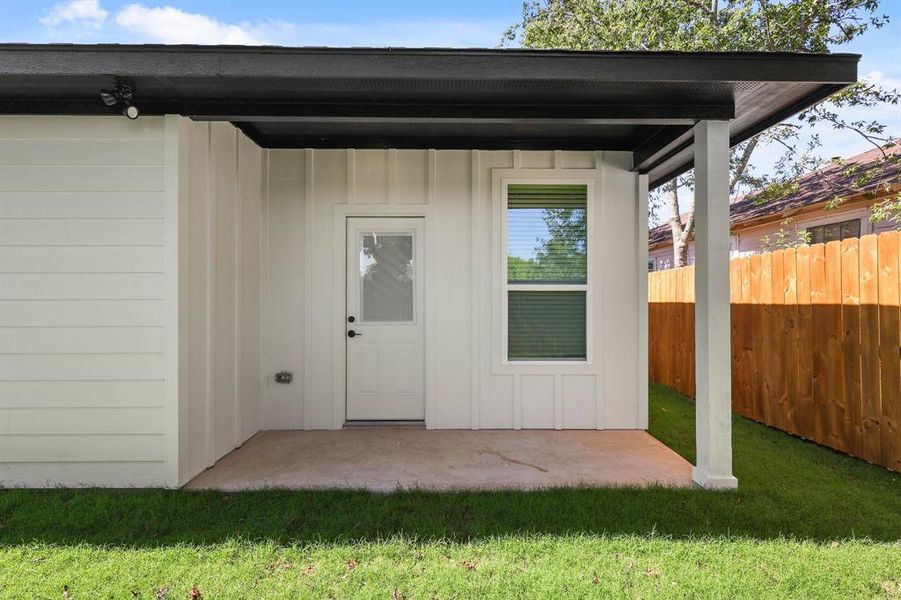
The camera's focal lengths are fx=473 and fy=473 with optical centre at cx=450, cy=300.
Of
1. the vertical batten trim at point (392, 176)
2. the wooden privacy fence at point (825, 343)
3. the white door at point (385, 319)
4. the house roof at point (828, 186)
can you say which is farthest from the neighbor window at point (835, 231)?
the vertical batten trim at point (392, 176)

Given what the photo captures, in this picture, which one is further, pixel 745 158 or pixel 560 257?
pixel 745 158

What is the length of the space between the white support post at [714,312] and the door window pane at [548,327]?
1453 millimetres

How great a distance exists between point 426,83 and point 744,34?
7.34 metres

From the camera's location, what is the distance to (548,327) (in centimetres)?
445

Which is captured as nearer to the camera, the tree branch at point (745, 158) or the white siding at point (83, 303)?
the white siding at point (83, 303)

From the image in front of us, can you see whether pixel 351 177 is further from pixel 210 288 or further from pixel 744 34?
pixel 744 34

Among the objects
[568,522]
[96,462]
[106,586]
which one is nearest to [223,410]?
[96,462]

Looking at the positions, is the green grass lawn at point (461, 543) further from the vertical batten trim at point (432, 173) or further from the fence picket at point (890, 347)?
the vertical batten trim at point (432, 173)

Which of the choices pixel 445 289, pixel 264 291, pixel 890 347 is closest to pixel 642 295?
pixel 890 347

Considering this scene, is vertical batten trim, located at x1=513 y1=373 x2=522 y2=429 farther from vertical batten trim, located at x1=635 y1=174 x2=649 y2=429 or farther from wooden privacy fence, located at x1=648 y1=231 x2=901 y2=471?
wooden privacy fence, located at x1=648 y1=231 x2=901 y2=471

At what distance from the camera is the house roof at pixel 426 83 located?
8.56ft

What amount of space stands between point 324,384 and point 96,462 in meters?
1.79

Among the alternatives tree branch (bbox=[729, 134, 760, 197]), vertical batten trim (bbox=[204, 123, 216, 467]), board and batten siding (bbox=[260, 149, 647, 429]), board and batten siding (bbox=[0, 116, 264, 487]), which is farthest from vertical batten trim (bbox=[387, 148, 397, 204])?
tree branch (bbox=[729, 134, 760, 197])

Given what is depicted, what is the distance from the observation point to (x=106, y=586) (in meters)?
2.02
